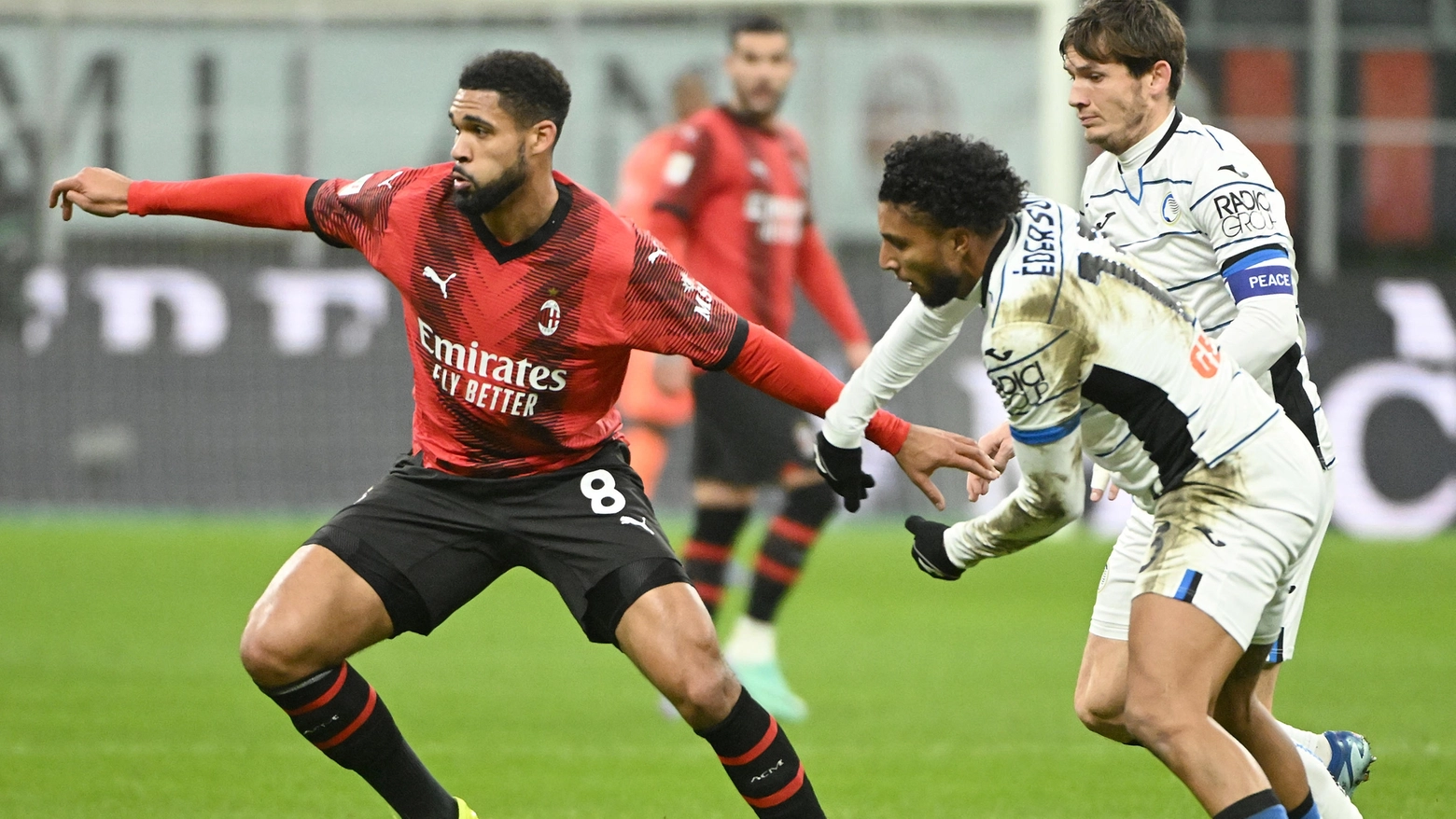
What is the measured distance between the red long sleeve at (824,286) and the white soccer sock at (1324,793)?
4.41m

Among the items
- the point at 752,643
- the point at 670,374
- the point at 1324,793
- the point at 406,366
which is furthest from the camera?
the point at 406,366

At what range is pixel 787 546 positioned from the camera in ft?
27.2

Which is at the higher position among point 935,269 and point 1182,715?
point 935,269

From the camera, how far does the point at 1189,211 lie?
4.90 metres

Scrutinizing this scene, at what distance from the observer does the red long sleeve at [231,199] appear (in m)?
5.11

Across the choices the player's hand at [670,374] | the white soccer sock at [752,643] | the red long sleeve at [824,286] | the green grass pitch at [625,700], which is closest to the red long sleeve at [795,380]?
the green grass pitch at [625,700]

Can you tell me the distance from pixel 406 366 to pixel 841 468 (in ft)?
34.0

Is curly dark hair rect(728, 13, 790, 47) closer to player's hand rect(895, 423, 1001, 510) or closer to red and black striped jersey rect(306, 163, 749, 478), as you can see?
red and black striped jersey rect(306, 163, 749, 478)

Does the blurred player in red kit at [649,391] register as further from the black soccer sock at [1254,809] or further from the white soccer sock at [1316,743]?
the black soccer sock at [1254,809]

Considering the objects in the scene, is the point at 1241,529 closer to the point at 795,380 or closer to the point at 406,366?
the point at 795,380

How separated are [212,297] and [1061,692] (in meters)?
8.57

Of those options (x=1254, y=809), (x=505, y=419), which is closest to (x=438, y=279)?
(x=505, y=419)

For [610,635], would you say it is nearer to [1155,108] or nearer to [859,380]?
[859,380]

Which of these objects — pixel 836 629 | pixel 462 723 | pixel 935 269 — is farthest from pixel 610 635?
pixel 836 629
